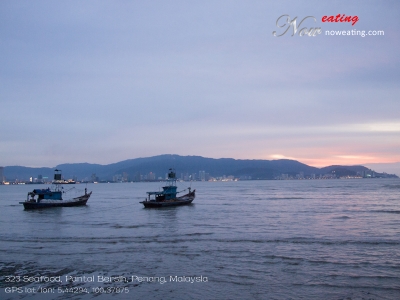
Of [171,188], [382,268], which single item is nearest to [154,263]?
[382,268]

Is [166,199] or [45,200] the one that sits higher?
[166,199]

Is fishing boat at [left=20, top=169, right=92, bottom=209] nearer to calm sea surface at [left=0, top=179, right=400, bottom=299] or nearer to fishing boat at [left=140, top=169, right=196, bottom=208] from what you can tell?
fishing boat at [left=140, top=169, right=196, bottom=208]

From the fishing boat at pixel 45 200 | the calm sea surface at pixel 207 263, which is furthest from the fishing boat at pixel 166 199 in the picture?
the calm sea surface at pixel 207 263

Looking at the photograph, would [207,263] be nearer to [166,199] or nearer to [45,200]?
[166,199]

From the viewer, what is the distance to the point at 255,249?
20.6m

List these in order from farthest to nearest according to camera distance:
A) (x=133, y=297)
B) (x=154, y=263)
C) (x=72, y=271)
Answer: (x=154, y=263) → (x=72, y=271) → (x=133, y=297)

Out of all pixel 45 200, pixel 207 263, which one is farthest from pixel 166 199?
pixel 207 263

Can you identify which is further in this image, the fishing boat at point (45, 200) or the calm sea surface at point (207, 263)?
the fishing boat at point (45, 200)

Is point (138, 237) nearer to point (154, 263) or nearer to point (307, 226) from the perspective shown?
point (154, 263)

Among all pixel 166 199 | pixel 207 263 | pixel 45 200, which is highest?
pixel 166 199

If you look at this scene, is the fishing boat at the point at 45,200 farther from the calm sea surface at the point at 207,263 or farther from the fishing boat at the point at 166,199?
the calm sea surface at the point at 207,263

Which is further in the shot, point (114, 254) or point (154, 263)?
point (114, 254)

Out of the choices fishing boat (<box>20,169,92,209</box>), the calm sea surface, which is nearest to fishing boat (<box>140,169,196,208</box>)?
fishing boat (<box>20,169,92,209</box>)

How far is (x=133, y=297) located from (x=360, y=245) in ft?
48.1
